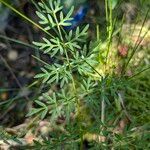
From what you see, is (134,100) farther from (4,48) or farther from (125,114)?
(4,48)

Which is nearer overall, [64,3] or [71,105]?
[71,105]

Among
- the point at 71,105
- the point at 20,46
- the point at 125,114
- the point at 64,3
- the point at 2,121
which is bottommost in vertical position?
the point at 125,114

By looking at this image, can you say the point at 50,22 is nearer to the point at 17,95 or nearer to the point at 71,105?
the point at 71,105

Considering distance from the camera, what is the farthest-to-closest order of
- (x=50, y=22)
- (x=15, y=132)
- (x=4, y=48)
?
(x=4, y=48), (x=15, y=132), (x=50, y=22)

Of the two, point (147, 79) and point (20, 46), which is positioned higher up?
point (20, 46)

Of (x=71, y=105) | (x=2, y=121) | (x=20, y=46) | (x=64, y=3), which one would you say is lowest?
(x=2, y=121)

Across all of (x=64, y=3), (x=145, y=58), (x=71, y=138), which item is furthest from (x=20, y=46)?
(x=71, y=138)

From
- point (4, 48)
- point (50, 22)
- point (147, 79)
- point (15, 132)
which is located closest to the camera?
point (50, 22)

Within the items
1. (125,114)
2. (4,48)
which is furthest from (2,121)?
(125,114)

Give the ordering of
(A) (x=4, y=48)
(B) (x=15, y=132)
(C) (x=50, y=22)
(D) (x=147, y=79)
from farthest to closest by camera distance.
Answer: (A) (x=4, y=48), (D) (x=147, y=79), (B) (x=15, y=132), (C) (x=50, y=22)
